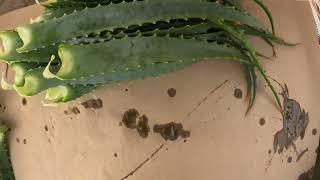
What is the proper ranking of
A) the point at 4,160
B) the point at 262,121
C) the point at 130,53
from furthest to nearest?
the point at 4,160 < the point at 262,121 < the point at 130,53

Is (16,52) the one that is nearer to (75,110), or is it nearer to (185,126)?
(75,110)

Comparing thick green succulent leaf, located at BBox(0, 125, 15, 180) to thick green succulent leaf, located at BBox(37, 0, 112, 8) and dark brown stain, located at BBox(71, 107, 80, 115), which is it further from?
thick green succulent leaf, located at BBox(37, 0, 112, 8)

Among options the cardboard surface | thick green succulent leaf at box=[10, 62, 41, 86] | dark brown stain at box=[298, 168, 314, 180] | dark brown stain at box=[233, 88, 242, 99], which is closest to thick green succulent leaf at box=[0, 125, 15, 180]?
the cardboard surface

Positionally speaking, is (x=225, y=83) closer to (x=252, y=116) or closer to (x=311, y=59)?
(x=252, y=116)

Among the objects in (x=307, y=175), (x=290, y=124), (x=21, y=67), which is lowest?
(x=307, y=175)

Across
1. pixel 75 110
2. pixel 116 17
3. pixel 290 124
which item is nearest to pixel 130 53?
pixel 116 17

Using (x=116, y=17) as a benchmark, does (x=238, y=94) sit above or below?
below

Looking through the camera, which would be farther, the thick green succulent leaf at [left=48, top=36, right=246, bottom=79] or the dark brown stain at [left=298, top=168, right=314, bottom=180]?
the dark brown stain at [left=298, top=168, right=314, bottom=180]

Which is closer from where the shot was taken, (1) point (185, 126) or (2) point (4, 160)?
(1) point (185, 126)
